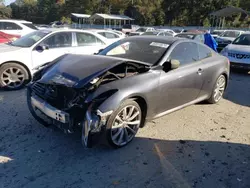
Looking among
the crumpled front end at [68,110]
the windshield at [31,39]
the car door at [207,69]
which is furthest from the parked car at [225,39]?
the crumpled front end at [68,110]

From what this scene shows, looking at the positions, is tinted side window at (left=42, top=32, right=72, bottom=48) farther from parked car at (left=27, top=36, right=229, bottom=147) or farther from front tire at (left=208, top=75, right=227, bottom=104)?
front tire at (left=208, top=75, right=227, bottom=104)

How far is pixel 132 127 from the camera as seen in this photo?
12.1ft

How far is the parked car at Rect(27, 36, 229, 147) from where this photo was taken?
3.21 m

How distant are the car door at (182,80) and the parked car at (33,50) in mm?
3512

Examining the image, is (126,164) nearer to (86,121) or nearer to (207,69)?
(86,121)

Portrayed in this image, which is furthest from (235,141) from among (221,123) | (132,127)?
(132,127)

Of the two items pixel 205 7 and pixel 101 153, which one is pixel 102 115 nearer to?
pixel 101 153

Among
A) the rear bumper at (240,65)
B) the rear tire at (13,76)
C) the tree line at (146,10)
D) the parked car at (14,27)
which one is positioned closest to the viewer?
the rear tire at (13,76)

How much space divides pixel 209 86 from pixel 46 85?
3.30 metres

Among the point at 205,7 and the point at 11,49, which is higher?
the point at 205,7

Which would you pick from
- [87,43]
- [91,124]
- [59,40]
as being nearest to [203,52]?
Answer: [91,124]

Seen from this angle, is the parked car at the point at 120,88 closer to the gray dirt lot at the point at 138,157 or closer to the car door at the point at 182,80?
the car door at the point at 182,80

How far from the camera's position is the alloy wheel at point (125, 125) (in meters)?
3.42

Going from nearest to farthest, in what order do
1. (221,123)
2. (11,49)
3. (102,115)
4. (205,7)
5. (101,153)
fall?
(102,115), (101,153), (221,123), (11,49), (205,7)
